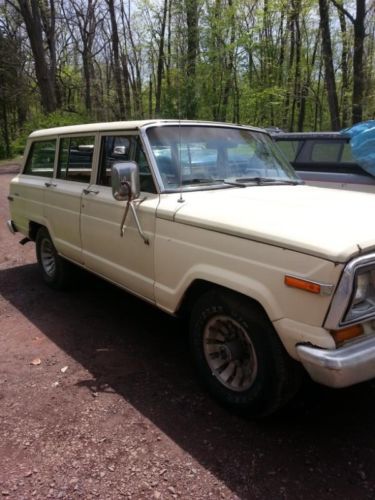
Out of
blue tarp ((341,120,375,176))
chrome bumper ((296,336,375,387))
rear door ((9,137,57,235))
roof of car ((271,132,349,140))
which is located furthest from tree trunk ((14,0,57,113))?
chrome bumper ((296,336,375,387))

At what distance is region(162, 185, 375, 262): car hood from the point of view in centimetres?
236

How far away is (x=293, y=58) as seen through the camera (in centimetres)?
2248

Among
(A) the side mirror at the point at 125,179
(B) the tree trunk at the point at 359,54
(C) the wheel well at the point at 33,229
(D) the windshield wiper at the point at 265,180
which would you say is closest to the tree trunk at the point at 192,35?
(B) the tree trunk at the point at 359,54

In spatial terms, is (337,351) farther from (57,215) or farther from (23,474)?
(57,215)

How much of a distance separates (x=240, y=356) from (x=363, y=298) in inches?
37.3

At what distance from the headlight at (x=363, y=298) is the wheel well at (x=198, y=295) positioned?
0.53 metres

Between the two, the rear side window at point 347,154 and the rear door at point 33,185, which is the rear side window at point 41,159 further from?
the rear side window at point 347,154

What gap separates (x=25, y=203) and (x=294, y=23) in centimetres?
2114

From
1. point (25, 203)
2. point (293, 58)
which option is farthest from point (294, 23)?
point (25, 203)

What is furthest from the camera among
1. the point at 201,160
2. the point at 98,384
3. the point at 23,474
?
the point at 201,160

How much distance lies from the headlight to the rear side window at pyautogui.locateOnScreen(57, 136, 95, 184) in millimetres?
2959

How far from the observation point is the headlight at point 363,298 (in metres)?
2.38

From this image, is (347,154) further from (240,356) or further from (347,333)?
(347,333)

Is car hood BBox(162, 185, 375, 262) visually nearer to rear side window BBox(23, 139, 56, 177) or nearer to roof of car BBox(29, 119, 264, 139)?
roof of car BBox(29, 119, 264, 139)
